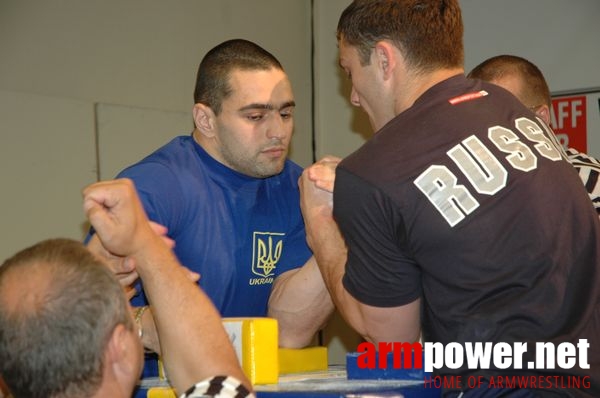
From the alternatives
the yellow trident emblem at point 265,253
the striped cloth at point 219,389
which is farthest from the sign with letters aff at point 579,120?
the striped cloth at point 219,389

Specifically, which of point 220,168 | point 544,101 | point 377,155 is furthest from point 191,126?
point 377,155

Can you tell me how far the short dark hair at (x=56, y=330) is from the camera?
139cm

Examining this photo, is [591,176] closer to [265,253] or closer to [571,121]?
[265,253]

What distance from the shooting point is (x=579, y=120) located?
4789 mm

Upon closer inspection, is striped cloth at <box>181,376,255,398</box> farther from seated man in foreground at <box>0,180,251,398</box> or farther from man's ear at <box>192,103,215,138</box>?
man's ear at <box>192,103,215,138</box>

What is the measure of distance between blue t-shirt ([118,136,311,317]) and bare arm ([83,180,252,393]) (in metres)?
1.01

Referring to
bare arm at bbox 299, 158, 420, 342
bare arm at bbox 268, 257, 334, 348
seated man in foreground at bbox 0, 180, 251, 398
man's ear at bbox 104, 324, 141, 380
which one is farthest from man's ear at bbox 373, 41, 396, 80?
man's ear at bbox 104, 324, 141, 380

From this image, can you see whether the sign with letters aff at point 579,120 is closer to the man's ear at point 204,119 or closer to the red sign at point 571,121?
the red sign at point 571,121

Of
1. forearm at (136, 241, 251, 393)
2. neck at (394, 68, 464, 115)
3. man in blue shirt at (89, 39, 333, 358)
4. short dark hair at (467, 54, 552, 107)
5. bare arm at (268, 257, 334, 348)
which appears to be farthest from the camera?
short dark hair at (467, 54, 552, 107)

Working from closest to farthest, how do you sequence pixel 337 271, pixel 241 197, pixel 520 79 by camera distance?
pixel 337 271
pixel 241 197
pixel 520 79

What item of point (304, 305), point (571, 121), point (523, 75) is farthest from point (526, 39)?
point (304, 305)

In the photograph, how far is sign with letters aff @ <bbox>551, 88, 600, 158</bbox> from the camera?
186 inches

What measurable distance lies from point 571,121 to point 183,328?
372 centimetres

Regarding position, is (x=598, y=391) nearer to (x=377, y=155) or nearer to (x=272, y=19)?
(x=377, y=155)
